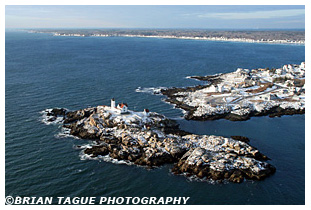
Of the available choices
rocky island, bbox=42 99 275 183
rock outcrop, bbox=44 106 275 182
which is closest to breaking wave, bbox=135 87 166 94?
rocky island, bbox=42 99 275 183

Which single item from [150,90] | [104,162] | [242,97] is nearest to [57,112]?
[104,162]

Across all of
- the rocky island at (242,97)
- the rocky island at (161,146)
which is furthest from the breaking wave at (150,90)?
the rocky island at (161,146)

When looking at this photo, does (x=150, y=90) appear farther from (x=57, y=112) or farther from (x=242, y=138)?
(x=242, y=138)

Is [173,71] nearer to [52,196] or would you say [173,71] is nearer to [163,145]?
[163,145]

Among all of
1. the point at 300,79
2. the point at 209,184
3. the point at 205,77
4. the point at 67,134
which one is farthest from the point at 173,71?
Answer: the point at 209,184

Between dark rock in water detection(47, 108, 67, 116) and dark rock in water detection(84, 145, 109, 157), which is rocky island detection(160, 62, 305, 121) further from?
dark rock in water detection(47, 108, 67, 116)
